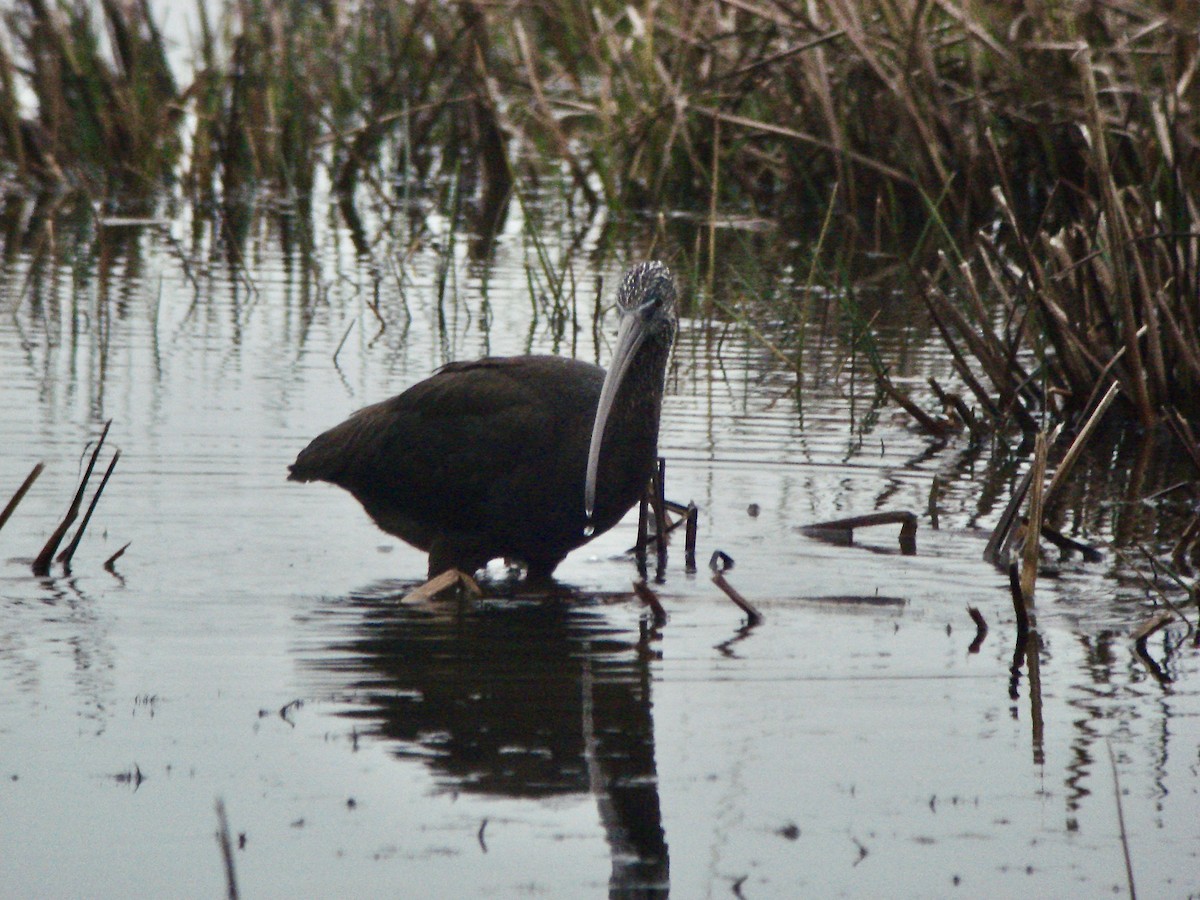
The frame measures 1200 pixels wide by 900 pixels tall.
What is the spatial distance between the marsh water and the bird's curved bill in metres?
0.35

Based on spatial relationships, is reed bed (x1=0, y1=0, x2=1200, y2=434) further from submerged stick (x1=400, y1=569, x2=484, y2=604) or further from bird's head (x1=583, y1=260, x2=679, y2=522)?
submerged stick (x1=400, y1=569, x2=484, y2=604)

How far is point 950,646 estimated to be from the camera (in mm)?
4762

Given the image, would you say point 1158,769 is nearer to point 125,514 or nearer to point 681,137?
point 125,514

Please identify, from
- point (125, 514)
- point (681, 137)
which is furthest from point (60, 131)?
point (125, 514)

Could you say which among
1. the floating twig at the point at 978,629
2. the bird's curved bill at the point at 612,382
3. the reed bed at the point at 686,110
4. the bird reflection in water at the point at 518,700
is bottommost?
the bird reflection in water at the point at 518,700

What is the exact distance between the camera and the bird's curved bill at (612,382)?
5.05m

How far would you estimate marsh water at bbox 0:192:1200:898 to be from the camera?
3.43 metres

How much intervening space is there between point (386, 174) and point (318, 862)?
11456 mm

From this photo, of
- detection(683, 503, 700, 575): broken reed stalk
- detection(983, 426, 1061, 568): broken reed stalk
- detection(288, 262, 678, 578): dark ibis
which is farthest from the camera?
detection(683, 503, 700, 575): broken reed stalk

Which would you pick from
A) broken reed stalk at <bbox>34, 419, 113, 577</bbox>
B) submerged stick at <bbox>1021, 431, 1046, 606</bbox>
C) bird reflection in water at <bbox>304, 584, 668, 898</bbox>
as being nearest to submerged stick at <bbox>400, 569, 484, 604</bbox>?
bird reflection in water at <bbox>304, 584, 668, 898</bbox>

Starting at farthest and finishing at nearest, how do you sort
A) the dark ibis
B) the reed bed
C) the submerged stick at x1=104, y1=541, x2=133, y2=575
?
the reed bed, the submerged stick at x1=104, y1=541, x2=133, y2=575, the dark ibis

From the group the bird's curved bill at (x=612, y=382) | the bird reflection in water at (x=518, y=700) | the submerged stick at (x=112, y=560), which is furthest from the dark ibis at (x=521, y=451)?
the submerged stick at (x=112, y=560)

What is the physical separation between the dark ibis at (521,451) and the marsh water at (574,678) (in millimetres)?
192

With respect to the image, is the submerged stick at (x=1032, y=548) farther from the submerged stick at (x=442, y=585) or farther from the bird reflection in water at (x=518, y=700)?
the submerged stick at (x=442, y=585)
